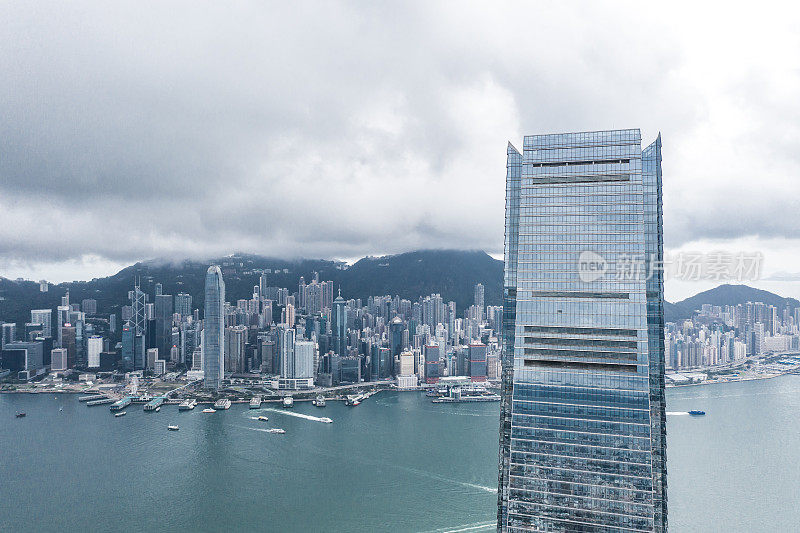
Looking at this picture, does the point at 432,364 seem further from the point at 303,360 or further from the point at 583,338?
the point at 583,338

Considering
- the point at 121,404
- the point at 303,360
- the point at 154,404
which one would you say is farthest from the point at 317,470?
the point at 303,360

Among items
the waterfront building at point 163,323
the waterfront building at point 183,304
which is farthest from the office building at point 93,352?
the waterfront building at point 183,304

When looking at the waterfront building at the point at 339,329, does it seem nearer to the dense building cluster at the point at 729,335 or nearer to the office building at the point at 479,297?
the office building at the point at 479,297

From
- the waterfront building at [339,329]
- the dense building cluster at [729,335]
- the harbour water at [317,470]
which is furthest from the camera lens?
the dense building cluster at [729,335]

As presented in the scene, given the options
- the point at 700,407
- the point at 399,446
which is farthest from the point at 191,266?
the point at 700,407

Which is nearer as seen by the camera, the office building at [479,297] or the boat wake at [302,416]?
the boat wake at [302,416]

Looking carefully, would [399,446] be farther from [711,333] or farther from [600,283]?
[711,333]
